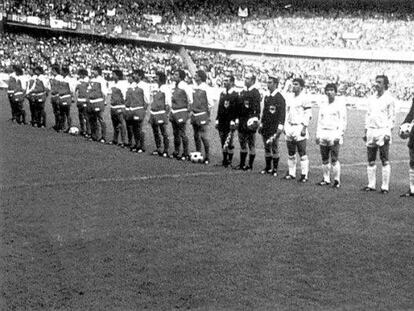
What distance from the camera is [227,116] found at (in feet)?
52.3

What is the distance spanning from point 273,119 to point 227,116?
1.51 meters

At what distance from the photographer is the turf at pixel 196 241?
23.1ft

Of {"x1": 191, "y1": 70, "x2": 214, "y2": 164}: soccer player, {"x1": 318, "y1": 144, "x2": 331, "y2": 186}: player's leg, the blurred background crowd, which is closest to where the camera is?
{"x1": 318, "y1": 144, "x2": 331, "y2": 186}: player's leg

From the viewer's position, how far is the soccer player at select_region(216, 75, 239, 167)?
15.7 metres

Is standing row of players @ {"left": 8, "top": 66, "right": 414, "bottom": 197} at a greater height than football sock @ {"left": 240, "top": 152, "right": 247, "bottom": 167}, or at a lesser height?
greater

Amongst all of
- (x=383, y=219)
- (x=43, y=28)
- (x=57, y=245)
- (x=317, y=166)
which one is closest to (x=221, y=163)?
(x=317, y=166)

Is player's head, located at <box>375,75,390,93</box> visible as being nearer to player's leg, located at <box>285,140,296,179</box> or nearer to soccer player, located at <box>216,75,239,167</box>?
player's leg, located at <box>285,140,296,179</box>

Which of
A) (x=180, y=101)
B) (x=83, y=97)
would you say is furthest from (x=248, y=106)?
(x=83, y=97)

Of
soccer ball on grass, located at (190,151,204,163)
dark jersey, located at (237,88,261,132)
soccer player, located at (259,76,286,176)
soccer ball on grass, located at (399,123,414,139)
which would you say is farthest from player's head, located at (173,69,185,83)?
soccer ball on grass, located at (399,123,414,139)

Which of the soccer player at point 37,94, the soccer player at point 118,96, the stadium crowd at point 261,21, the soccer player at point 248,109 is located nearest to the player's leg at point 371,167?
the soccer player at point 248,109

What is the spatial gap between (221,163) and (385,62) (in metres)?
48.6

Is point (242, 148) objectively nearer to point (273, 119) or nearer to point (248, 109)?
point (248, 109)

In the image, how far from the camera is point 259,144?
73.4ft

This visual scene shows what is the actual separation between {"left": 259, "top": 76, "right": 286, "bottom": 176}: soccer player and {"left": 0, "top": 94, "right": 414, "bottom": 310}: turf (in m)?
0.65
